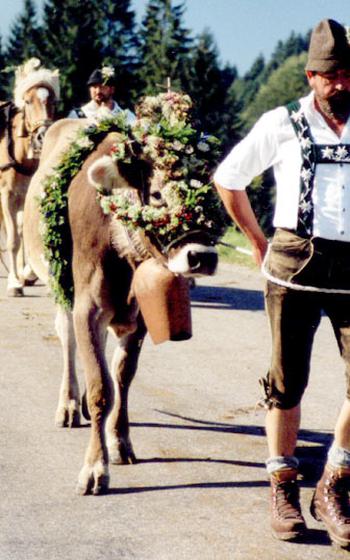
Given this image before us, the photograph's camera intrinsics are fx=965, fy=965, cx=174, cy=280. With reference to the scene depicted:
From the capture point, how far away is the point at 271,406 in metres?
4.47

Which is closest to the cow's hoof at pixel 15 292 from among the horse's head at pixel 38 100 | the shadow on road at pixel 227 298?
the horse's head at pixel 38 100

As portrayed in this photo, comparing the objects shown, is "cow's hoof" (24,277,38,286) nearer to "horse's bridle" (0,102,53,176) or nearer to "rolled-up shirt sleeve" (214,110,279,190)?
"horse's bridle" (0,102,53,176)

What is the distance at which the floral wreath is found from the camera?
15.3ft

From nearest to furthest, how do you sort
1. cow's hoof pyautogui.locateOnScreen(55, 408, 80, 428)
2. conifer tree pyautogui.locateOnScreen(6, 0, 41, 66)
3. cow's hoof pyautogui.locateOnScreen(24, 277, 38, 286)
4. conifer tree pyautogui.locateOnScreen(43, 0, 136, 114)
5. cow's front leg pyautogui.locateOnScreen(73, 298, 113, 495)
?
cow's front leg pyautogui.locateOnScreen(73, 298, 113, 495)
cow's hoof pyautogui.locateOnScreen(55, 408, 80, 428)
cow's hoof pyautogui.locateOnScreen(24, 277, 38, 286)
conifer tree pyautogui.locateOnScreen(43, 0, 136, 114)
conifer tree pyautogui.locateOnScreen(6, 0, 41, 66)

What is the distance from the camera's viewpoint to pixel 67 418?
6.23 m

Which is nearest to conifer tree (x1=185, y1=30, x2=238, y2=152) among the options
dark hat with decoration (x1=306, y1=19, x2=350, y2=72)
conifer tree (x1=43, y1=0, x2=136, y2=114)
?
conifer tree (x1=43, y1=0, x2=136, y2=114)

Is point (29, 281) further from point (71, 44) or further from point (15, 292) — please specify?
point (71, 44)

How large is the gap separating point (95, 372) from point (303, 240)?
4.96 ft

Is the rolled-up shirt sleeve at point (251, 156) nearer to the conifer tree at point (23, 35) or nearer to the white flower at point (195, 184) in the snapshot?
the white flower at point (195, 184)

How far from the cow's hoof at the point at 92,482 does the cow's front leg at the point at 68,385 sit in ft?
4.32

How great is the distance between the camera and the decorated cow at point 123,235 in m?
4.69

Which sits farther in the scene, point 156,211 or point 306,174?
point 156,211

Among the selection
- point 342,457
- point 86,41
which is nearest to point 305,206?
point 342,457

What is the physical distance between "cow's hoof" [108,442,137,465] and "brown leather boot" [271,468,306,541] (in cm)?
118
